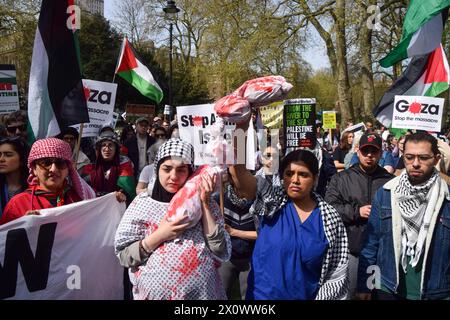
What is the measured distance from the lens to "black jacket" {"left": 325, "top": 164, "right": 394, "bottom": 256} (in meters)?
3.91

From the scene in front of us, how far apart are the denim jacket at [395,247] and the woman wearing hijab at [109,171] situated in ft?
8.15

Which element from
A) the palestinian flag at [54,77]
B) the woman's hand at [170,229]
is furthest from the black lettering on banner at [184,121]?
the woman's hand at [170,229]

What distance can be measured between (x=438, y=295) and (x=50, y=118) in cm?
344

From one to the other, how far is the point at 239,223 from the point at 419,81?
4.05m

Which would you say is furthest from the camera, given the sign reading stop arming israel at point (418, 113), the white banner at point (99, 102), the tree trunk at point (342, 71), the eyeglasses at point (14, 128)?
the tree trunk at point (342, 71)

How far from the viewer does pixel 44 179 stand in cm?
325

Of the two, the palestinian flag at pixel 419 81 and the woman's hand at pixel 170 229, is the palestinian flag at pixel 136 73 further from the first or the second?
the woman's hand at pixel 170 229

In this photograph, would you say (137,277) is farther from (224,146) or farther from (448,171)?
(448,171)

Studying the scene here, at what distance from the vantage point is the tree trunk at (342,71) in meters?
19.3

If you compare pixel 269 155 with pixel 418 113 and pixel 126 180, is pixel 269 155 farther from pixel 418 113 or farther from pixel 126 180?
pixel 418 113

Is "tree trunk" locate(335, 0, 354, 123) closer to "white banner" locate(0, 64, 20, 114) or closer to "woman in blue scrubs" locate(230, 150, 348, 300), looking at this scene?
"white banner" locate(0, 64, 20, 114)

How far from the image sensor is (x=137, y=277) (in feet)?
8.87

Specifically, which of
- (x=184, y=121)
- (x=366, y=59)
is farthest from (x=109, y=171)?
(x=366, y=59)
